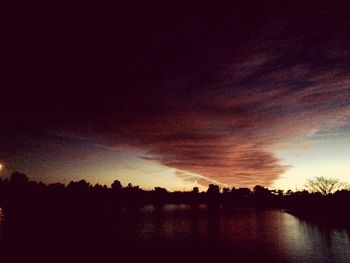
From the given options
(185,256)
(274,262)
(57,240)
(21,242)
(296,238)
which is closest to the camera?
(274,262)

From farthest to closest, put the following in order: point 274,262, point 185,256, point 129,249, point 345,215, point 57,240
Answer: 1. point 345,215
2. point 57,240
3. point 129,249
4. point 185,256
5. point 274,262

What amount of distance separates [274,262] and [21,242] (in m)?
36.7

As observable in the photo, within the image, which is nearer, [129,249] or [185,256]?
[185,256]

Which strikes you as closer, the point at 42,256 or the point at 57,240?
the point at 42,256

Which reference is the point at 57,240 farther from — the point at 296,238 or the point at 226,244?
the point at 296,238

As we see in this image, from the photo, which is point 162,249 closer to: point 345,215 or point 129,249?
point 129,249

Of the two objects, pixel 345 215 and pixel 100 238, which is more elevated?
pixel 345 215

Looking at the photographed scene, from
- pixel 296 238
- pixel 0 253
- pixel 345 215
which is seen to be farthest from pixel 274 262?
pixel 345 215

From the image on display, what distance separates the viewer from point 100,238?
54.4 m

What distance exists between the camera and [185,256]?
3894 centimetres

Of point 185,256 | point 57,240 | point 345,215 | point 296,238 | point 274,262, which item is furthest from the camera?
point 345,215

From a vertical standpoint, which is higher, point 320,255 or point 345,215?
point 345,215

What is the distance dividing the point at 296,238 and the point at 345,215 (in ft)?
128

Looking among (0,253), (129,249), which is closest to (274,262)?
(129,249)
